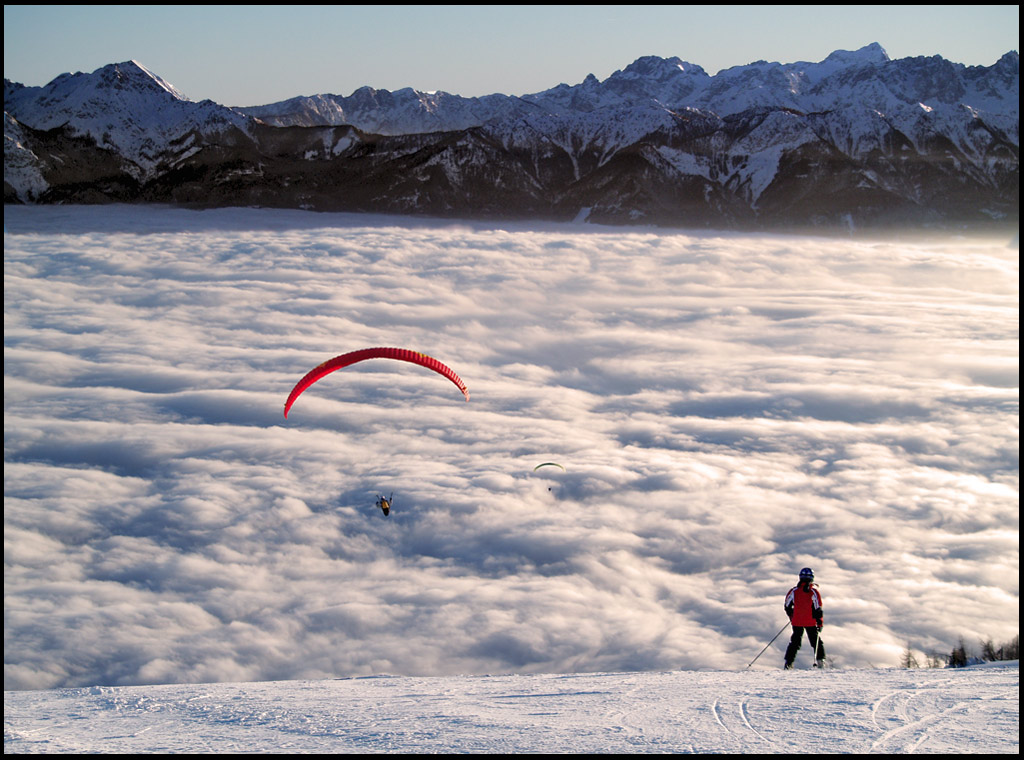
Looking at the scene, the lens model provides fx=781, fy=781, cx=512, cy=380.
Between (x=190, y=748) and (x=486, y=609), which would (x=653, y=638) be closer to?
(x=486, y=609)

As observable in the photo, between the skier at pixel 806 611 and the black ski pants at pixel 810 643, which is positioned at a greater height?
the skier at pixel 806 611

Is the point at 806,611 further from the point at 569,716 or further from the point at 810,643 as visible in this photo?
the point at 569,716

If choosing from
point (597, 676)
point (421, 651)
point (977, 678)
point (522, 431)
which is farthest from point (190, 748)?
point (522, 431)

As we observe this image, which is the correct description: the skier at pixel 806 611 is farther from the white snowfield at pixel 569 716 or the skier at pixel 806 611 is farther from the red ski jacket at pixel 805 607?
the white snowfield at pixel 569 716

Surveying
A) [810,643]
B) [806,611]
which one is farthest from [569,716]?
[810,643]

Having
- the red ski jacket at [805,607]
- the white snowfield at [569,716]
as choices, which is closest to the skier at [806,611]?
the red ski jacket at [805,607]
